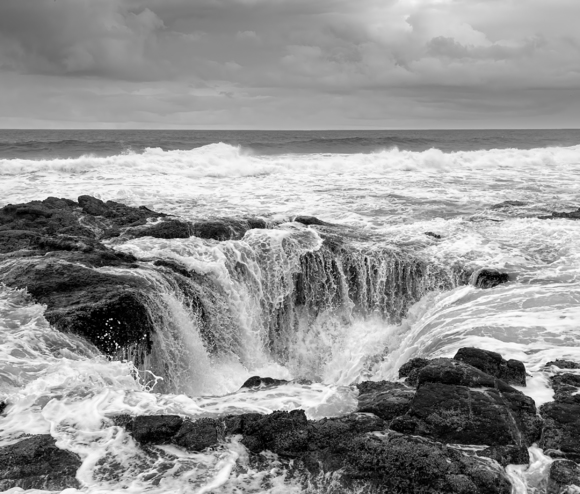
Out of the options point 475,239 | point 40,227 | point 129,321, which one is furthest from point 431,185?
point 129,321

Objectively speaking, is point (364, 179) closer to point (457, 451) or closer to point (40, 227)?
point (40, 227)

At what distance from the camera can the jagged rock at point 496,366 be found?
7.77 m

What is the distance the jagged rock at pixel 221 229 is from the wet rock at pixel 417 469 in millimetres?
10020

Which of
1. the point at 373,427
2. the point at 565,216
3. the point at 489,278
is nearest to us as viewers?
the point at 373,427

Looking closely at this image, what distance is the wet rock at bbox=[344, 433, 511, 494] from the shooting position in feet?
17.9

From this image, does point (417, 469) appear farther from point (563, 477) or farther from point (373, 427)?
point (563, 477)

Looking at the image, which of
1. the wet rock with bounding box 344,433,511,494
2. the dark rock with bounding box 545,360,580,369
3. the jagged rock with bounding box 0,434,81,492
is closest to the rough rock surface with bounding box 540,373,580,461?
the dark rock with bounding box 545,360,580,369

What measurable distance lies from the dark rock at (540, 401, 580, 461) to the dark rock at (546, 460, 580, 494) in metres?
Answer: 0.19

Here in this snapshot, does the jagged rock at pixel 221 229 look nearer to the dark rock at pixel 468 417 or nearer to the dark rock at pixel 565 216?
the dark rock at pixel 468 417

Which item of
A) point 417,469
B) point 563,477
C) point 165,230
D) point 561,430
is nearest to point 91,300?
point 165,230

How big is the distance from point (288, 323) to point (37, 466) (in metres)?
8.17

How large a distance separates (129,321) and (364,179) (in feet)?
80.7

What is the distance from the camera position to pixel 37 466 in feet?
19.2

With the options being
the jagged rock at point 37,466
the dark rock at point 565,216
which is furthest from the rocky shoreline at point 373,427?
the dark rock at point 565,216
